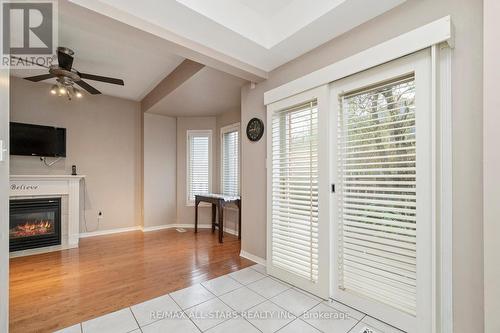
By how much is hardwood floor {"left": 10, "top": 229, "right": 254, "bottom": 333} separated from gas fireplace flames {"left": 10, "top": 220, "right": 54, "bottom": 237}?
0.40m

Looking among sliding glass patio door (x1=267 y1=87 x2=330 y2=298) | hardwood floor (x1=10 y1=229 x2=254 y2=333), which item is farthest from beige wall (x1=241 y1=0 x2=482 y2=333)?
hardwood floor (x1=10 y1=229 x2=254 y2=333)

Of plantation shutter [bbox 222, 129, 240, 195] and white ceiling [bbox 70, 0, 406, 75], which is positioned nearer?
white ceiling [bbox 70, 0, 406, 75]

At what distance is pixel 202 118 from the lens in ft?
17.1

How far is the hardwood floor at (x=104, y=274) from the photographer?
1.96 m

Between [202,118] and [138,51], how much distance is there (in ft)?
7.52

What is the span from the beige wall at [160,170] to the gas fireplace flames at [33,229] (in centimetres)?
153

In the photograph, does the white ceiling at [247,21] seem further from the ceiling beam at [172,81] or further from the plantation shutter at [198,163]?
the plantation shutter at [198,163]

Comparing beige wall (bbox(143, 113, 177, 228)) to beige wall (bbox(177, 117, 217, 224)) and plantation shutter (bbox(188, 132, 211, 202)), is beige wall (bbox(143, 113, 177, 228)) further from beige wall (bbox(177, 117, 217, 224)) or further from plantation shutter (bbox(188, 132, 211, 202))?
plantation shutter (bbox(188, 132, 211, 202))

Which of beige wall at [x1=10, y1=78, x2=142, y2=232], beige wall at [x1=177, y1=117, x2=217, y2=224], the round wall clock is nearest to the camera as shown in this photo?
the round wall clock

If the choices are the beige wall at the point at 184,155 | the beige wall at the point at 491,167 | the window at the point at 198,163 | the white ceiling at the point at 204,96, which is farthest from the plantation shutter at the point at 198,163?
the beige wall at the point at 491,167

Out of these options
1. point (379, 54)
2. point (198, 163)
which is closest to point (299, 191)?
point (379, 54)

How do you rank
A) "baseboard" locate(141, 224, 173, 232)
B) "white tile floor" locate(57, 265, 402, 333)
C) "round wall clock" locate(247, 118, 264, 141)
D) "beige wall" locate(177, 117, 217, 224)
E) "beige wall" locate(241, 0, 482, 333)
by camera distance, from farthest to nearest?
"beige wall" locate(177, 117, 217, 224) < "baseboard" locate(141, 224, 173, 232) < "round wall clock" locate(247, 118, 264, 141) < "white tile floor" locate(57, 265, 402, 333) < "beige wall" locate(241, 0, 482, 333)

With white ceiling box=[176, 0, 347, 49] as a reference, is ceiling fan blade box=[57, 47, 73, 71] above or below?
below

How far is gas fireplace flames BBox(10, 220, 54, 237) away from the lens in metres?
3.43
